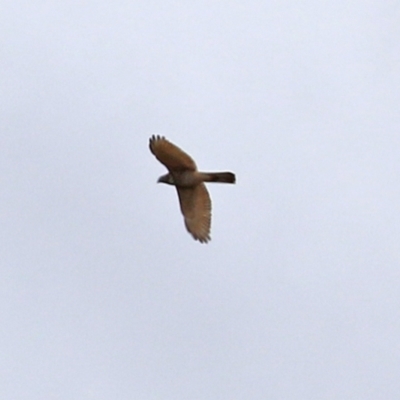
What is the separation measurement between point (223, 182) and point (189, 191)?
145 centimetres

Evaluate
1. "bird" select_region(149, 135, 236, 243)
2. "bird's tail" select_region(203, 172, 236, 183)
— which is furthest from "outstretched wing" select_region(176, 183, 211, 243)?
"bird's tail" select_region(203, 172, 236, 183)

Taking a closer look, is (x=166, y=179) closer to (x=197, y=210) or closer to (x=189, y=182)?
(x=189, y=182)

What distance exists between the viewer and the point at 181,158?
35969 millimetres

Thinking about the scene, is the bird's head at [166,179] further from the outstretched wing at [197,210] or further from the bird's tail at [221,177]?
the bird's tail at [221,177]

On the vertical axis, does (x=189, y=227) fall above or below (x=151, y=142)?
below

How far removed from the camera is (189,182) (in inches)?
1426

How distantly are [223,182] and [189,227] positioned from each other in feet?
5.58

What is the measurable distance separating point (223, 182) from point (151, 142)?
2.35 metres

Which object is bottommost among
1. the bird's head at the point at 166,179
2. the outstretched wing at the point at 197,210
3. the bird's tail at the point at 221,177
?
the outstretched wing at the point at 197,210

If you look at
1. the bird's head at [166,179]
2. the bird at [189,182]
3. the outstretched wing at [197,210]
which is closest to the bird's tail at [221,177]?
the bird at [189,182]

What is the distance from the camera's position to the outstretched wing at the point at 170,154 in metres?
35.8

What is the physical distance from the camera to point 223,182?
35.4 metres

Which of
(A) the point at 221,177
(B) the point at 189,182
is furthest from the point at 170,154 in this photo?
(A) the point at 221,177

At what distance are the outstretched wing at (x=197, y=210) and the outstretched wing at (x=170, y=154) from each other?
719mm
